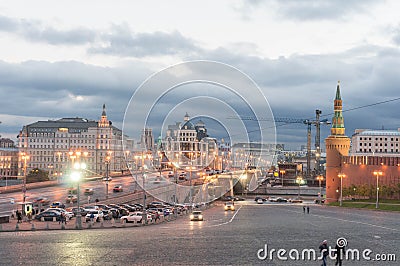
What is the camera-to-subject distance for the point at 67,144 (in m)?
172

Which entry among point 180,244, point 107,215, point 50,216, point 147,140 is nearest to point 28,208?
point 50,216

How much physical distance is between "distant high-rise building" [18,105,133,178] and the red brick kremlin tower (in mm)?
69657

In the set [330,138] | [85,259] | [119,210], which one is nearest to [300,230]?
[85,259]

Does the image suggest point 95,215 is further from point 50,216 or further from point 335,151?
point 335,151

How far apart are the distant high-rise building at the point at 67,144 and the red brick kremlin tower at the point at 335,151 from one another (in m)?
69.7

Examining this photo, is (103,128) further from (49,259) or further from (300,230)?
(49,259)

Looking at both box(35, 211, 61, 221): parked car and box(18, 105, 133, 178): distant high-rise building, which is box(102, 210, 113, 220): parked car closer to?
box(35, 211, 61, 221): parked car

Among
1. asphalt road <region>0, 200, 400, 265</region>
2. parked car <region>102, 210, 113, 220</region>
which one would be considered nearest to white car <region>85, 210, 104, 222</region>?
parked car <region>102, 210, 113, 220</region>

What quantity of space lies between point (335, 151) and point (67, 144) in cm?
8847

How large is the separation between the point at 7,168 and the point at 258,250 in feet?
510

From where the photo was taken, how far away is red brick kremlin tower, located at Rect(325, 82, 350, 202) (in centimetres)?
11144

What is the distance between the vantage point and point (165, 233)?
35500 mm

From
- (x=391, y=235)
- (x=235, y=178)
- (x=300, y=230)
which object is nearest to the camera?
(x=391, y=235)

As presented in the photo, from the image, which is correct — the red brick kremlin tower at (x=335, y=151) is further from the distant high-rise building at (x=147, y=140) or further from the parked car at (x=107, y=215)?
the parked car at (x=107, y=215)
